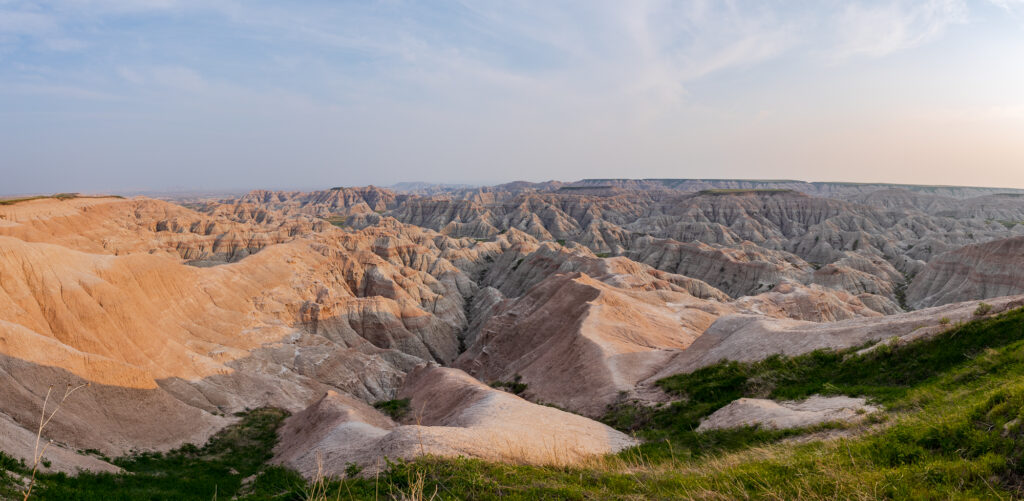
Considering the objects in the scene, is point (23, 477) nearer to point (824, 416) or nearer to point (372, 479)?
point (372, 479)

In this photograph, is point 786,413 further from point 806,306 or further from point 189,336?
point 189,336

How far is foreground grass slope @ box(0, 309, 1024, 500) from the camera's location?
595 centimetres

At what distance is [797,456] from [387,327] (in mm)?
54318

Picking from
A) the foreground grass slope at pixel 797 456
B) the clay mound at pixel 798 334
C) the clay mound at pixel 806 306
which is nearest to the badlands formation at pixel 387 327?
the clay mound at pixel 798 334

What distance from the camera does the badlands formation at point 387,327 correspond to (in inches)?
752

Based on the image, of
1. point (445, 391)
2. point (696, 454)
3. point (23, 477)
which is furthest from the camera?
point (445, 391)

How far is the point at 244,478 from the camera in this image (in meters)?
19.0

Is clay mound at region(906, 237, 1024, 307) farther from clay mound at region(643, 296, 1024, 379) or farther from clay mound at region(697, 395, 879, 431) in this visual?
clay mound at region(697, 395, 879, 431)

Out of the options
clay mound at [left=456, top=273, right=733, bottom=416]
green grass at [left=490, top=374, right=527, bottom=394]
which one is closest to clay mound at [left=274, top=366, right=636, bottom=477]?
green grass at [left=490, top=374, right=527, bottom=394]

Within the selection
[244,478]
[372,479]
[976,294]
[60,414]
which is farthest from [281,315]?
[976,294]

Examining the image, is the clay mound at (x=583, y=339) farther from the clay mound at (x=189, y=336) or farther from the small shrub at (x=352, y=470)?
the small shrub at (x=352, y=470)

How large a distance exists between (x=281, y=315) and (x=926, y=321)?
55.4m

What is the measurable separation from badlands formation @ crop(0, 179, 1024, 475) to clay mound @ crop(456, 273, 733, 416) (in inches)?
8.7

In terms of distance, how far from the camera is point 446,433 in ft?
41.1
